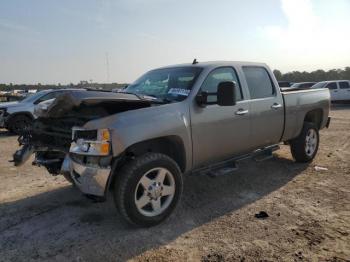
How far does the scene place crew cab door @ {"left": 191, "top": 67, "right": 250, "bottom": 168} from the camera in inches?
190

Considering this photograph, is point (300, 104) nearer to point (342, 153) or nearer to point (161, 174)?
point (342, 153)

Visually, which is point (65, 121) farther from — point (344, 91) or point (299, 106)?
point (344, 91)

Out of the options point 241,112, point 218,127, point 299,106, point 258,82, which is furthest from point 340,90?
point 218,127

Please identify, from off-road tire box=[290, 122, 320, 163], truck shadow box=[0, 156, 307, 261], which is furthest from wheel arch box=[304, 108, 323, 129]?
truck shadow box=[0, 156, 307, 261]

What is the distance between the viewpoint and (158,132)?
14.1 feet

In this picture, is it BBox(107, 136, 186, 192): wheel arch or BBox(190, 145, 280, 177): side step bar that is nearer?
BBox(107, 136, 186, 192): wheel arch

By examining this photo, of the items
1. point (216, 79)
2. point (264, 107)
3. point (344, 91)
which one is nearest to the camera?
point (216, 79)

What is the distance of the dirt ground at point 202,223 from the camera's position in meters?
3.74

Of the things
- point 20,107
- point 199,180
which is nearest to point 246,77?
point 199,180

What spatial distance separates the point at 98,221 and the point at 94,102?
4.88 ft

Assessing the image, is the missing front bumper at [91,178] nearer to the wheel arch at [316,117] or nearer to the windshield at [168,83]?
the windshield at [168,83]

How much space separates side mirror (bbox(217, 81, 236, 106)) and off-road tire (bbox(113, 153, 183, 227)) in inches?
40.0

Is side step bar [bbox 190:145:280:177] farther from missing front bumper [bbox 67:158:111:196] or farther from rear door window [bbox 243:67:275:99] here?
missing front bumper [bbox 67:158:111:196]

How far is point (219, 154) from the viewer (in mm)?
5223
